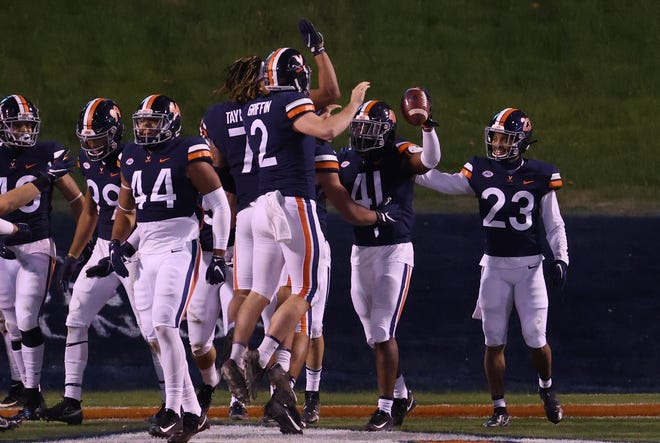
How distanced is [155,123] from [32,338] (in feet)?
7.58

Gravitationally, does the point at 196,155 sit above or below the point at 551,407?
above

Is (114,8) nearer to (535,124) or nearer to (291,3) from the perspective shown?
(291,3)

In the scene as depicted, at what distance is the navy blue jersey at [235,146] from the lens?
861cm

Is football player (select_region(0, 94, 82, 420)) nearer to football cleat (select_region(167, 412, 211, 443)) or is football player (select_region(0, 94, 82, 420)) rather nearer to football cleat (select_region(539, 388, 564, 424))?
football cleat (select_region(167, 412, 211, 443))

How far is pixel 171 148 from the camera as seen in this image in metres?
7.66

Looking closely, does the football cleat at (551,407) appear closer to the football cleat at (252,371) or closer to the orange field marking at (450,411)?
the orange field marking at (450,411)

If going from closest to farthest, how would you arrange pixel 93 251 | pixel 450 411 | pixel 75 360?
pixel 75 360, pixel 93 251, pixel 450 411

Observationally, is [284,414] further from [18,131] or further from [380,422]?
[18,131]

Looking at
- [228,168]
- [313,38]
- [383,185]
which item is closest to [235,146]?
[228,168]

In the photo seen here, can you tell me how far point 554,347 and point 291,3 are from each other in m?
8.25

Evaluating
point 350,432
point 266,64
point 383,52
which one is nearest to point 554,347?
point 350,432

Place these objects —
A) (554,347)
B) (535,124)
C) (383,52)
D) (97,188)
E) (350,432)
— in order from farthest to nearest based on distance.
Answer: (383,52), (535,124), (554,347), (97,188), (350,432)

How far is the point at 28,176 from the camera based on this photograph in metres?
9.56

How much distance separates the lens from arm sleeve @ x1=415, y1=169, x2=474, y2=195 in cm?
947
